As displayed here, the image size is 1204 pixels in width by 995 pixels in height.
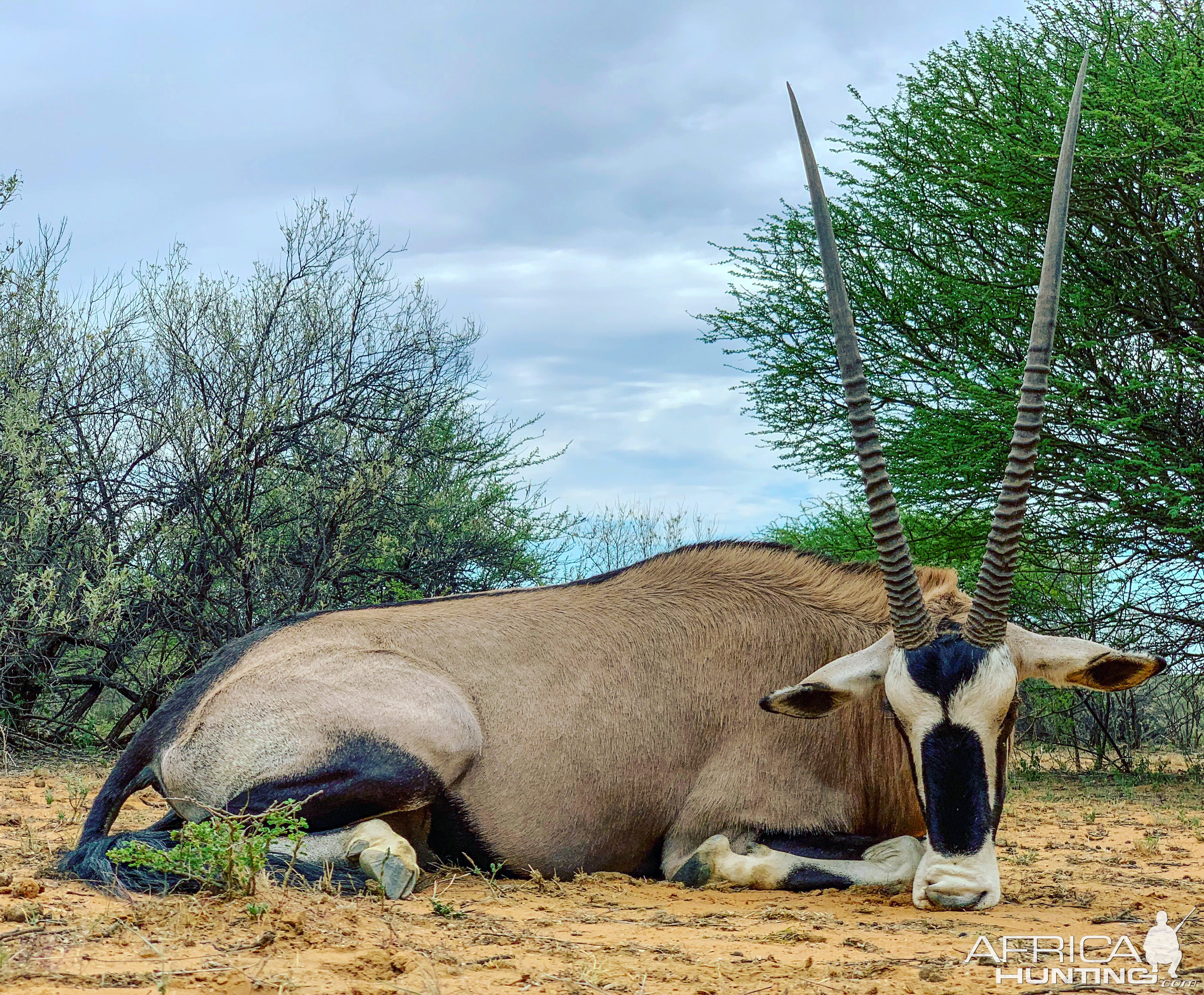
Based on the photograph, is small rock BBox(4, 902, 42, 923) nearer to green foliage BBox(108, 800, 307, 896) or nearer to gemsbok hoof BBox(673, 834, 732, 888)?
green foliage BBox(108, 800, 307, 896)

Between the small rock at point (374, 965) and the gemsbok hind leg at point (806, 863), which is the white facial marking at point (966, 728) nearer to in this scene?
the gemsbok hind leg at point (806, 863)

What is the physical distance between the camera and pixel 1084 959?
356 cm

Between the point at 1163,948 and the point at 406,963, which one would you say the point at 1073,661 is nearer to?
the point at 1163,948

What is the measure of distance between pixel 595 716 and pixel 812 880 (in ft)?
3.73

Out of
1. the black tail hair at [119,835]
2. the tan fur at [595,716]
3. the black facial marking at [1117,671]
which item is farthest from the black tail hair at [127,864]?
the black facial marking at [1117,671]

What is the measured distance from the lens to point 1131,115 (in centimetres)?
1056

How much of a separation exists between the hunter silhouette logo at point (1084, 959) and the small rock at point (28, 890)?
9.95 ft

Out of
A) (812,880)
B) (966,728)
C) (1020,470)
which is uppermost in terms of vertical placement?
(1020,470)

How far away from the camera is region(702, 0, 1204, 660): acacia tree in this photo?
10.8 m

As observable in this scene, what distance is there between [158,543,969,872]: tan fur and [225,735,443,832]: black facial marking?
2.3 inches

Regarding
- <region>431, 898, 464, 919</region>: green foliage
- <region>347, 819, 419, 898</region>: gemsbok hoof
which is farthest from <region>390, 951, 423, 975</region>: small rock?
<region>347, 819, 419, 898</region>: gemsbok hoof

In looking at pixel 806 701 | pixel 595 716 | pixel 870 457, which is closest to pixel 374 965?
pixel 595 716

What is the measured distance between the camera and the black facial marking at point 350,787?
4660 millimetres

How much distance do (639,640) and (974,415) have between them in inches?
280
